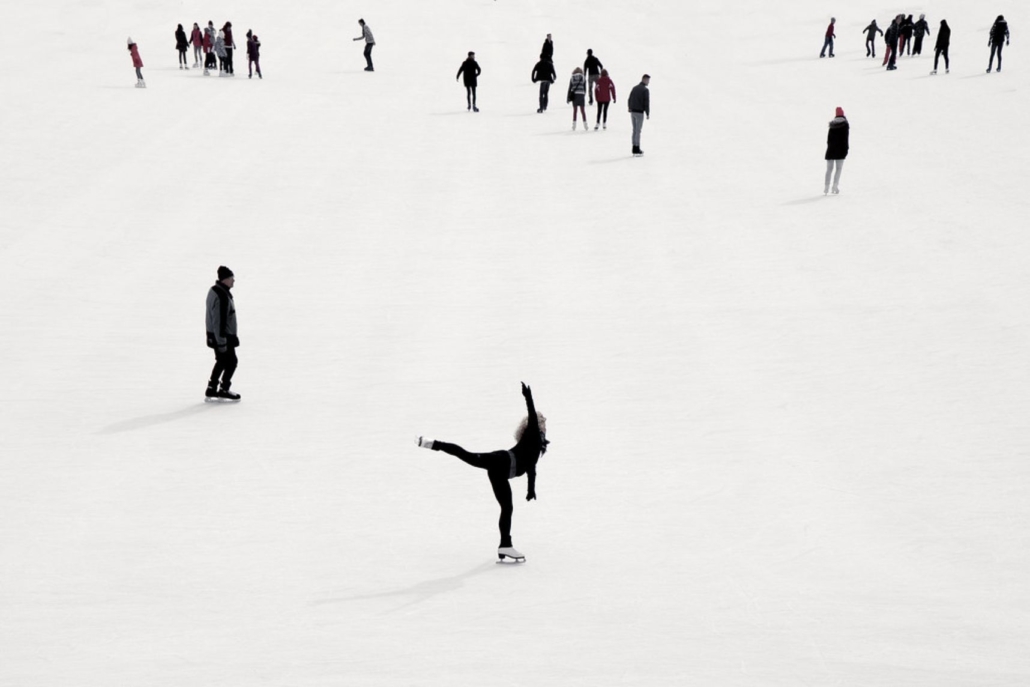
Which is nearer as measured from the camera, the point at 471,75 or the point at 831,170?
the point at 831,170

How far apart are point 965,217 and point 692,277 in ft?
19.8

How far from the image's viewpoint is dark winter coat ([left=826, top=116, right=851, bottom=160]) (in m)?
20.0

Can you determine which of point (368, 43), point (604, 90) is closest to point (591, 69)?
point (604, 90)

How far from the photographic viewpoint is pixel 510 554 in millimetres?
8297

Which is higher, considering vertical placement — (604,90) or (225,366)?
(604,90)

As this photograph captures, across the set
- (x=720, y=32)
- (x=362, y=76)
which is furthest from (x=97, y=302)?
(x=720, y=32)

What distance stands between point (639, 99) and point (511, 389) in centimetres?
1186

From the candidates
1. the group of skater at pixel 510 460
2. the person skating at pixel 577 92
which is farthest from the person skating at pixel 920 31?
the group of skater at pixel 510 460

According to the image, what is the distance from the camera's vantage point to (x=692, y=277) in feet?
55.3

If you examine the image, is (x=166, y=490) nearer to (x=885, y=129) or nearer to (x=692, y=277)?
(x=692, y=277)

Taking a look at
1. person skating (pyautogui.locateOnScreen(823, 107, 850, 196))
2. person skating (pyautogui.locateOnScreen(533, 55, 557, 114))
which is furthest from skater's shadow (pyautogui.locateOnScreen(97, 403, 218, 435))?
person skating (pyautogui.locateOnScreen(533, 55, 557, 114))

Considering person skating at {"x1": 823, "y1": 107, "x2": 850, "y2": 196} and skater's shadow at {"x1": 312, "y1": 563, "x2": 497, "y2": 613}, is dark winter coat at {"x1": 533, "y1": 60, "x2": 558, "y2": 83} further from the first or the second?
skater's shadow at {"x1": 312, "y1": 563, "x2": 497, "y2": 613}

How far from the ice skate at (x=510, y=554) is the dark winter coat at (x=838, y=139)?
14148mm

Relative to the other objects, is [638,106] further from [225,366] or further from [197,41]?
[197,41]
